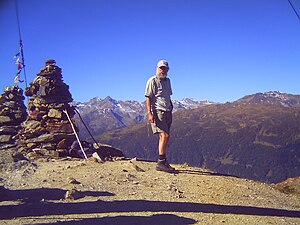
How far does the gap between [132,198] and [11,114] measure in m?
15.6

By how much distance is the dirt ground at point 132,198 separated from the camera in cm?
629

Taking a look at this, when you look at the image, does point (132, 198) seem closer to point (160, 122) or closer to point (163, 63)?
point (160, 122)

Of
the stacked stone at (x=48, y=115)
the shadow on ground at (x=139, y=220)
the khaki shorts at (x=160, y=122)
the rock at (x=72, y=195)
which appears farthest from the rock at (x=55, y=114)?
the shadow on ground at (x=139, y=220)

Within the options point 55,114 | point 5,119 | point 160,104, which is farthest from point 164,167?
point 5,119

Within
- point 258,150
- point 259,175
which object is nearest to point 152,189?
point 259,175

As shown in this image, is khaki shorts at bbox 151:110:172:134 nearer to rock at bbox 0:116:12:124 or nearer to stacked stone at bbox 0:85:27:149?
stacked stone at bbox 0:85:27:149

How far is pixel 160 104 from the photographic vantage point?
34.3ft

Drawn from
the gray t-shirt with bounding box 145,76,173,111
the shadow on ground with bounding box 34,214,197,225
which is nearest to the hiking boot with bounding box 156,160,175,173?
the gray t-shirt with bounding box 145,76,173,111

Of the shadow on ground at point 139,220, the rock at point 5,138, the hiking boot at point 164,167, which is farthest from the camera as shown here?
the rock at point 5,138

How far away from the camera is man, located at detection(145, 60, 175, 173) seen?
10.3 metres

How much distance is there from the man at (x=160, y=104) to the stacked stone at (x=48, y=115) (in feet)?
20.8

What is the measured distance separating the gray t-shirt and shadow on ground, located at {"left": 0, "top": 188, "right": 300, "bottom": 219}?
369cm

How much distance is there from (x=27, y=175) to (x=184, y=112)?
588ft

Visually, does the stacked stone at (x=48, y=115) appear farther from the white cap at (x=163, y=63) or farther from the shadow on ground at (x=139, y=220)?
the shadow on ground at (x=139, y=220)
